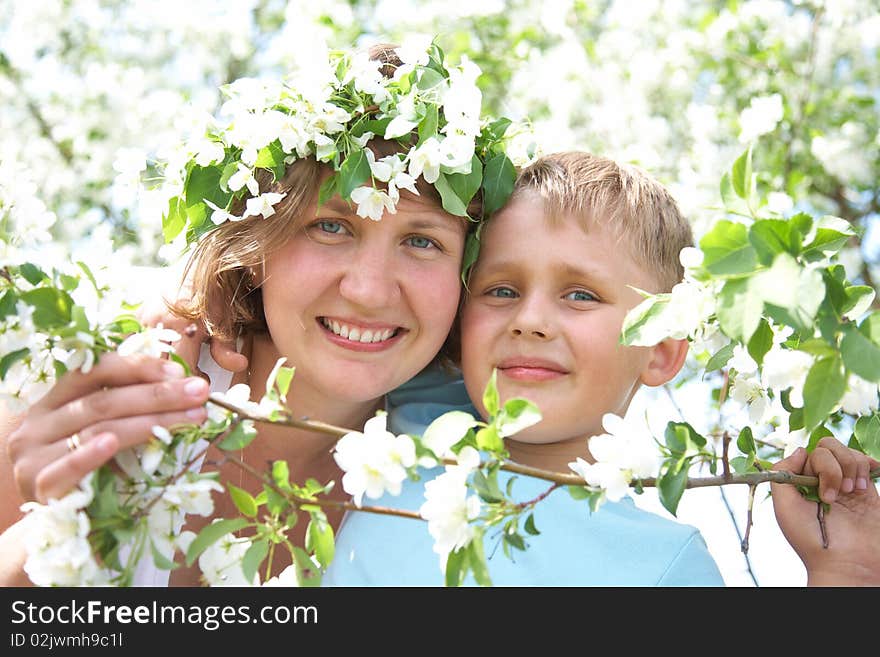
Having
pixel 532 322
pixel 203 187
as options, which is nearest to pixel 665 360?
pixel 532 322

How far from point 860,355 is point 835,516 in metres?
0.58

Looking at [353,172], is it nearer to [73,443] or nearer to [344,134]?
[344,134]

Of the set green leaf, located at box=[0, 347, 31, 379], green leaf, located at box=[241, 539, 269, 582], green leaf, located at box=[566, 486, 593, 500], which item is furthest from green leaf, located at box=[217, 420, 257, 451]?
green leaf, located at box=[566, 486, 593, 500]

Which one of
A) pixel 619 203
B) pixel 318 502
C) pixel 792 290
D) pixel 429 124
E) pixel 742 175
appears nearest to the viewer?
pixel 792 290

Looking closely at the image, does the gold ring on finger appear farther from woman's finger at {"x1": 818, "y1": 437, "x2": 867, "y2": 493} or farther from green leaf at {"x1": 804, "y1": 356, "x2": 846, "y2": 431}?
woman's finger at {"x1": 818, "y1": 437, "x2": 867, "y2": 493}

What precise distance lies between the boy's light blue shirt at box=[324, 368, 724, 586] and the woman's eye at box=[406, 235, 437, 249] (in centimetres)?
41

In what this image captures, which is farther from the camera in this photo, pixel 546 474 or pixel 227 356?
pixel 227 356

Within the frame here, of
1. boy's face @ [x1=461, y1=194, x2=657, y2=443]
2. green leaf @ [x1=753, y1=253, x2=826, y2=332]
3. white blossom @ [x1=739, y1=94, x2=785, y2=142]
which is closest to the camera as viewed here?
green leaf @ [x1=753, y1=253, x2=826, y2=332]

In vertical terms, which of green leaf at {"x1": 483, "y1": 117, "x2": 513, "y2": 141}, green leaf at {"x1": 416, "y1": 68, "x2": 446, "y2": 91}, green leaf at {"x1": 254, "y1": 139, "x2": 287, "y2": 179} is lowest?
green leaf at {"x1": 254, "y1": 139, "x2": 287, "y2": 179}

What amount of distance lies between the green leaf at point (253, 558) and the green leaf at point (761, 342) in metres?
0.58

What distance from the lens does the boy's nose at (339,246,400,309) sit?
1619 mm

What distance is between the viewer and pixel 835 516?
55.7 inches
